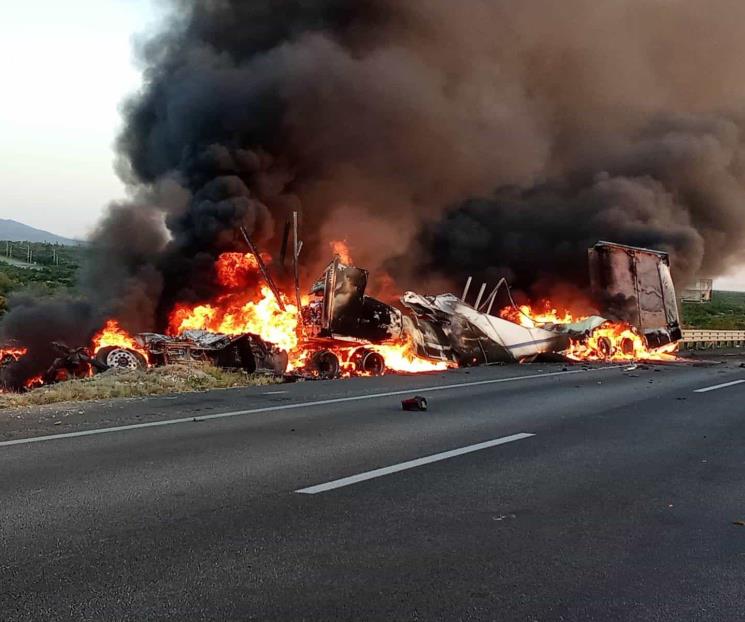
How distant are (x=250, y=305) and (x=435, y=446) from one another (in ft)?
38.5

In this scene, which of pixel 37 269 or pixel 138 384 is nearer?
pixel 138 384

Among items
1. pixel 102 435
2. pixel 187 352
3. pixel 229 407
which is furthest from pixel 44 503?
pixel 187 352

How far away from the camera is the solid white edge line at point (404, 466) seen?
16.8 ft

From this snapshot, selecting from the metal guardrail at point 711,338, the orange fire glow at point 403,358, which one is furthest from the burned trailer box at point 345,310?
the metal guardrail at point 711,338

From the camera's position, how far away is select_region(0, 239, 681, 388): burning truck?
584 inches

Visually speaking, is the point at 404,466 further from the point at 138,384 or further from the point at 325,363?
the point at 325,363

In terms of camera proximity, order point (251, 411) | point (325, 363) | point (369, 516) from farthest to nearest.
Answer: point (325, 363) < point (251, 411) < point (369, 516)

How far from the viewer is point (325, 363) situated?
617 inches

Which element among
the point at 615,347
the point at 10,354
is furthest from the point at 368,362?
the point at 615,347

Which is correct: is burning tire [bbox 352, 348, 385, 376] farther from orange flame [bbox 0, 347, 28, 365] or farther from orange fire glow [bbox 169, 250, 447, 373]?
orange flame [bbox 0, 347, 28, 365]

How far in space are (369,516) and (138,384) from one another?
25.3 ft

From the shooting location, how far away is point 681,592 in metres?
3.33

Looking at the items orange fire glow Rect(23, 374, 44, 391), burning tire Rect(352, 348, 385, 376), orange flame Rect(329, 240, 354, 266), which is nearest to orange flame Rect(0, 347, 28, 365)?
orange fire glow Rect(23, 374, 44, 391)

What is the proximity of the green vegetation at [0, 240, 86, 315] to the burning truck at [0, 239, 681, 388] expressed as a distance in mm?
8249
